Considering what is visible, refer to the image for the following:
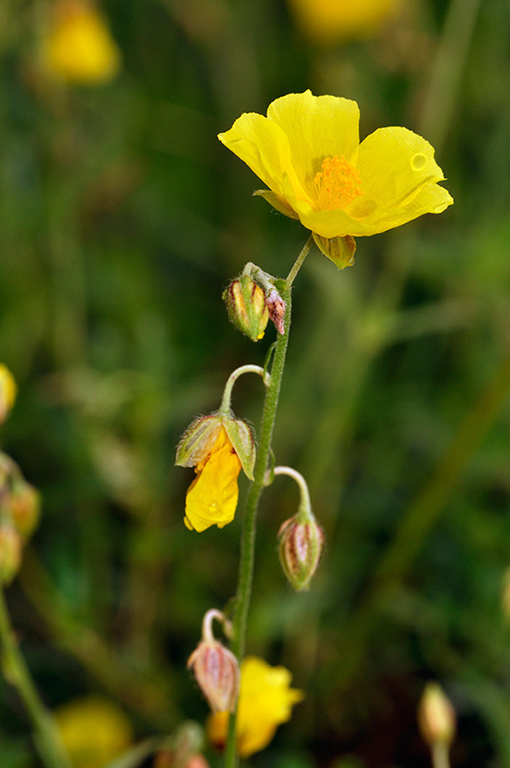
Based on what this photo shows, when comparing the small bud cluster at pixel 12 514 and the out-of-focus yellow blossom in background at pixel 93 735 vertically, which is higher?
the small bud cluster at pixel 12 514

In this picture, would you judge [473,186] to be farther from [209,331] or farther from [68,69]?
[68,69]

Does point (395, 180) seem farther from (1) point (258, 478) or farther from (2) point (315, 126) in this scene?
(1) point (258, 478)

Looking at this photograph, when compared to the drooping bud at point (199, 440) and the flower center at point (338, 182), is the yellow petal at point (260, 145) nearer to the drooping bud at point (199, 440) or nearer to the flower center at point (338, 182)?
the flower center at point (338, 182)

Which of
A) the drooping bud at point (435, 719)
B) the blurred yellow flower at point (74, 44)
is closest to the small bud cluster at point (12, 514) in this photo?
the drooping bud at point (435, 719)

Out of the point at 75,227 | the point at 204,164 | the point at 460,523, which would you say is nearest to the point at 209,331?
the point at 75,227

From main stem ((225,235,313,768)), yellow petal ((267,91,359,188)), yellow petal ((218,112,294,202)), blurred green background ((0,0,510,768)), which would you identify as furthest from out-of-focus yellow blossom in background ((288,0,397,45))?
main stem ((225,235,313,768))

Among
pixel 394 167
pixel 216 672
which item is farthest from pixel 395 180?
pixel 216 672

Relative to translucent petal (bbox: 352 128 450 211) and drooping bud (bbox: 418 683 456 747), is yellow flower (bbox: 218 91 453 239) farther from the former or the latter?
drooping bud (bbox: 418 683 456 747)
